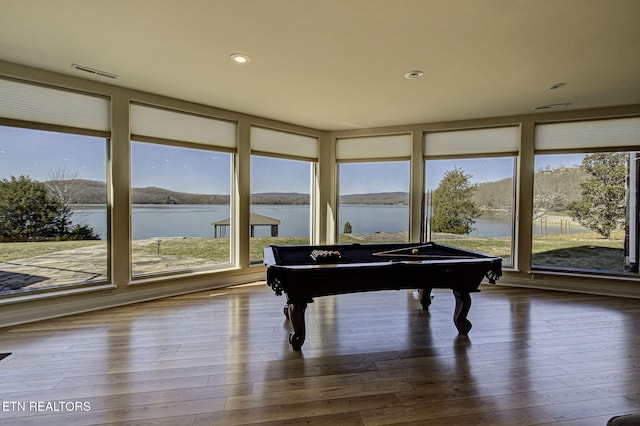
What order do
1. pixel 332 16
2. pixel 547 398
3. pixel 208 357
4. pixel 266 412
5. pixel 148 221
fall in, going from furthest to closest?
1. pixel 148 221
2. pixel 208 357
3. pixel 332 16
4. pixel 547 398
5. pixel 266 412

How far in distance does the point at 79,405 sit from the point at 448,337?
122 inches

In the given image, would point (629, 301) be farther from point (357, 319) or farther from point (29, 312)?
point (29, 312)

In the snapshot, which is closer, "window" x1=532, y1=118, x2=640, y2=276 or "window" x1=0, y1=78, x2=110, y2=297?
"window" x1=0, y1=78, x2=110, y2=297

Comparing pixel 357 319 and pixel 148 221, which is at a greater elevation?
pixel 148 221

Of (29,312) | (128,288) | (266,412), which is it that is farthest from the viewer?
(128,288)

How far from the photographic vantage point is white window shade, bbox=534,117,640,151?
4570 millimetres

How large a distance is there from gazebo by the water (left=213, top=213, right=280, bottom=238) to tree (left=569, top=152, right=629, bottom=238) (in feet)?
16.7

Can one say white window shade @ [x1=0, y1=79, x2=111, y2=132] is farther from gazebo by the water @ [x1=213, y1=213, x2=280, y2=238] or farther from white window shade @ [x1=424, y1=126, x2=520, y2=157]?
white window shade @ [x1=424, y1=126, x2=520, y2=157]

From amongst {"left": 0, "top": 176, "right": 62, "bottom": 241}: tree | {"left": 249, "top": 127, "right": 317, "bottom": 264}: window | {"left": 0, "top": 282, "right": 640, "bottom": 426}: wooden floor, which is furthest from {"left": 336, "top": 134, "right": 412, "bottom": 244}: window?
{"left": 0, "top": 176, "right": 62, "bottom": 241}: tree

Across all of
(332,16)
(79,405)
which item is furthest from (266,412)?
(332,16)

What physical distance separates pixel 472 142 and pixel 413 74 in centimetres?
255

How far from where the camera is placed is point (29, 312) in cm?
348

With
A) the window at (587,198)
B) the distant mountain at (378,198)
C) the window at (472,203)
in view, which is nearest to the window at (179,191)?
the distant mountain at (378,198)

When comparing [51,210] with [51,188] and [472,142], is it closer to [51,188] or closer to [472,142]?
[51,188]
